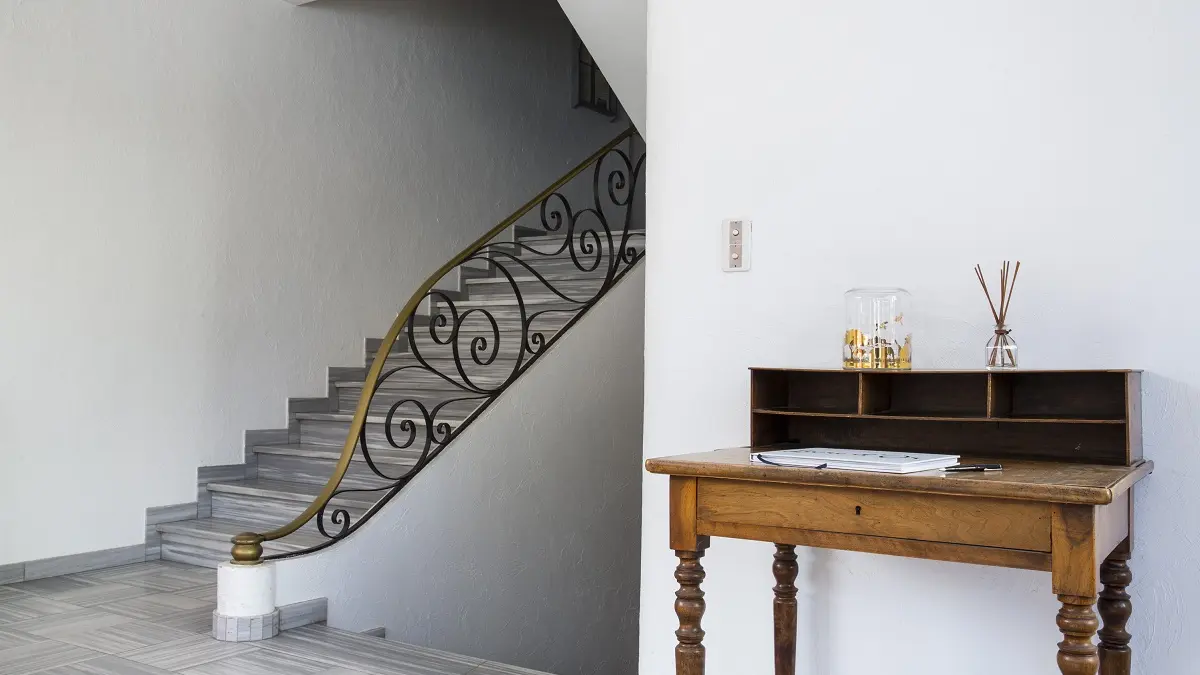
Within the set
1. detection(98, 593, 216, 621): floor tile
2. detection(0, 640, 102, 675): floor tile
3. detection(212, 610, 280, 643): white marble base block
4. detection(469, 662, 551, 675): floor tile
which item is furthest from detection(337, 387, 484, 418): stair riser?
detection(0, 640, 102, 675): floor tile

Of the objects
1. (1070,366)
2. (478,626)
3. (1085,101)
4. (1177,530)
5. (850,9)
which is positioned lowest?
(478,626)

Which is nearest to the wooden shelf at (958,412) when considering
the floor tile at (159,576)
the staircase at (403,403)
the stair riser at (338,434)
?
the staircase at (403,403)

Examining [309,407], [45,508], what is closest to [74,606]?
[45,508]

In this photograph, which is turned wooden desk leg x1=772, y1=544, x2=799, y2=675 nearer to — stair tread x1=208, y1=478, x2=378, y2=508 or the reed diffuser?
the reed diffuser

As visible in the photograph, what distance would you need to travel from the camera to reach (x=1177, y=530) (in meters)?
2.10

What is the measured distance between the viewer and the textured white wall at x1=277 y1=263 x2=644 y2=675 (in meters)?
3.76

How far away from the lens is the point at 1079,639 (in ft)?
5.42

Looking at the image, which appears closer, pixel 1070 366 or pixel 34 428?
pixel 1070 366

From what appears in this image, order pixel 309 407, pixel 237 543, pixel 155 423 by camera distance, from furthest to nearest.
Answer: pixel 309 407 < pixel 155 423 < pixel 237 543

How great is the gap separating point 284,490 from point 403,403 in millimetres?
647

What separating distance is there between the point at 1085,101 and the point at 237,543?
2676mm

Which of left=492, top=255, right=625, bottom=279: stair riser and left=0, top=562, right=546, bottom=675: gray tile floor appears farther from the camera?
left=492, top=255, right=625, bottom=279: stair riser

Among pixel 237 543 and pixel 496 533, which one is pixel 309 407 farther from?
pixel 237 543

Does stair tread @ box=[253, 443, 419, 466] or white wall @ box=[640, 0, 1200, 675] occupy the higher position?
white wall @ box=[640, 0, 1200, 675]
